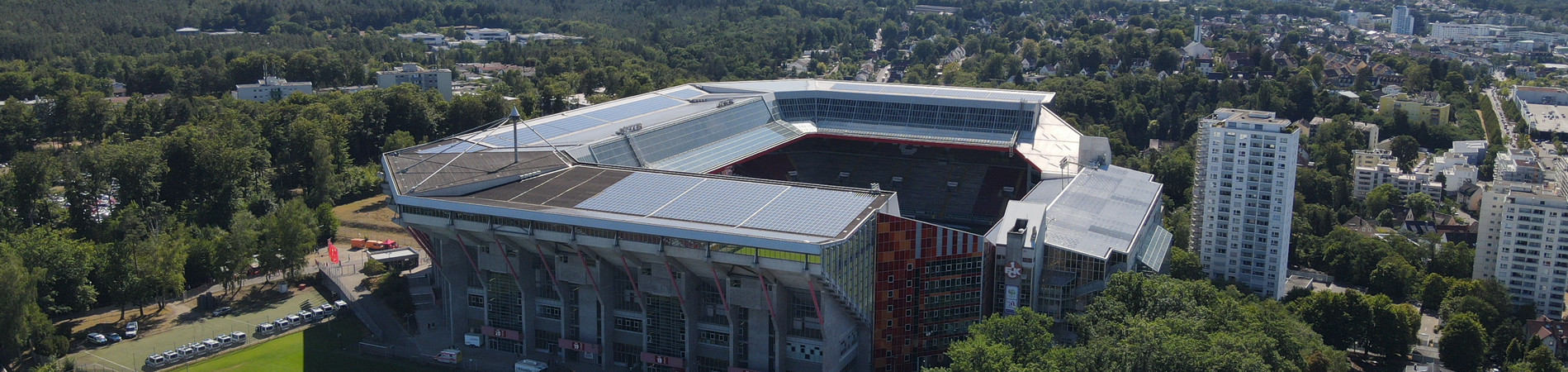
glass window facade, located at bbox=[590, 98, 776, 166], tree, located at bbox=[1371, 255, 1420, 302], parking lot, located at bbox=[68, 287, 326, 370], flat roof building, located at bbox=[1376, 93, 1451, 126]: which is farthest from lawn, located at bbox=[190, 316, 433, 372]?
flat roof building, located at bbox=[1376, 93, 1451, 126]

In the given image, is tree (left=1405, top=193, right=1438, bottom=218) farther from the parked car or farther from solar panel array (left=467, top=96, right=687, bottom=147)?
the parked car

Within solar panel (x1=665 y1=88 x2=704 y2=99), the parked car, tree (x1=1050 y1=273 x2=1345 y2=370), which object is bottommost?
the parked car

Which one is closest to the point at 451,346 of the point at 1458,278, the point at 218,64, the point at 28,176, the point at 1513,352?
the point at 28,176

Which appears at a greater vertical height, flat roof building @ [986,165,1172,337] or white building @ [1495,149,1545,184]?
flat roof building @ [986,165,1172,337]

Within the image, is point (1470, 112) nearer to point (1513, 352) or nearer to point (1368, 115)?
point (1368, 115)

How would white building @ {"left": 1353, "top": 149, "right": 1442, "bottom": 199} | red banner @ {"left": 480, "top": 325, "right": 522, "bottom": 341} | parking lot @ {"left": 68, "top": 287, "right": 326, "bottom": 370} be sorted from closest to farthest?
parking lot @ {"left": 68, "top": 287, "right": 326, "bottom": 370} < red banner @ {"left": 480, "top": 325, "right": 522, "bottom": 341} < white building @ {"left": 1353, "top": 149, "right": 1442, "bottom": 199}

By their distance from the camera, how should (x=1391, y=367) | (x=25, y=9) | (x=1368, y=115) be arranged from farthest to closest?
(x=25, y=9) → (x=1368, y=115) → (x=1391, y=367)

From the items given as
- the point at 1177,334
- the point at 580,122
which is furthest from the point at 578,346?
the point at 1177,334
